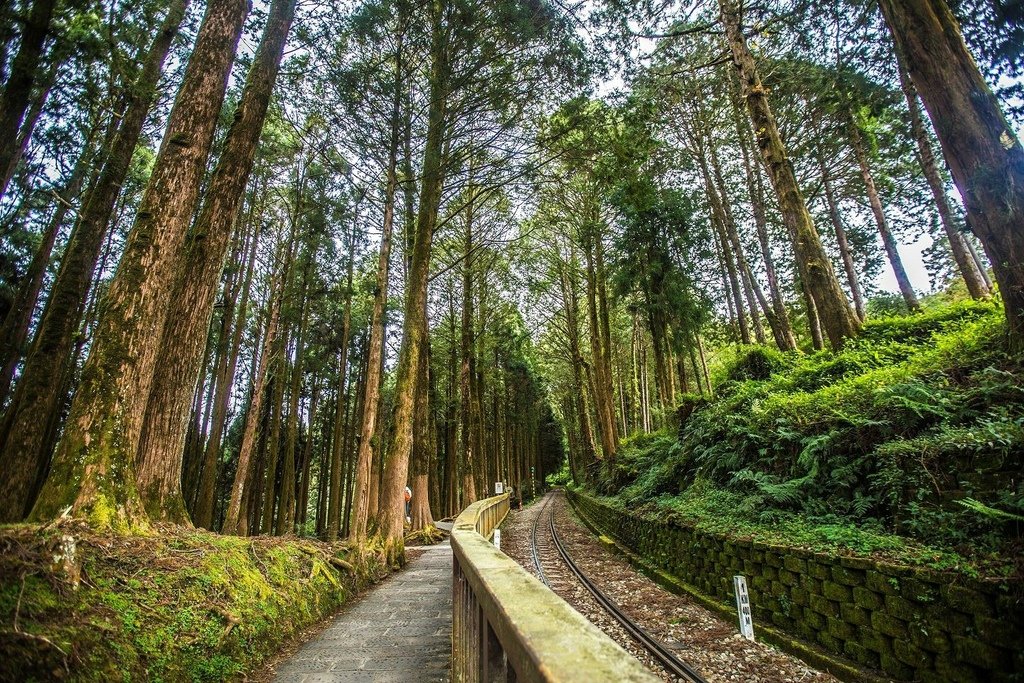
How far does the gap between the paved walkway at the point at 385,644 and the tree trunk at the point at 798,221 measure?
8950 millimetres

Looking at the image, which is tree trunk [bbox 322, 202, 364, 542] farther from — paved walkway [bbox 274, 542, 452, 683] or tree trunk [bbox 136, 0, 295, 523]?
paved walkway [bbox 274, 542, 452, 683]

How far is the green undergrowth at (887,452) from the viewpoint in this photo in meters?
3.88

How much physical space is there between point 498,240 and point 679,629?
12.4 meters

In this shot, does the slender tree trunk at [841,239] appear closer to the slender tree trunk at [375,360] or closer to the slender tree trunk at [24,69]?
the slender tree trunk at [375,360]

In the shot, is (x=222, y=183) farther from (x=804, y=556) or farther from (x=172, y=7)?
(x=804, y=556)

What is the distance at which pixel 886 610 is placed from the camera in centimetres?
387

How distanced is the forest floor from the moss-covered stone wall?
0.40 m

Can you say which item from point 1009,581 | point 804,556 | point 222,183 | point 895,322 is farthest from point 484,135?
point 1009,581

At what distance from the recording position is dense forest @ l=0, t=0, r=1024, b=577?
4723mm

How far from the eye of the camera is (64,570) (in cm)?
281

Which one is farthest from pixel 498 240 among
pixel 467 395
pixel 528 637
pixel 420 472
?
pixel 528 637

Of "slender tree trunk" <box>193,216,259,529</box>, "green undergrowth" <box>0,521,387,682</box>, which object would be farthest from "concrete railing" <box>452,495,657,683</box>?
"slender tree trunk" <box>193,216,259,529</box>

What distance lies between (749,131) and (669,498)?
14.1 metres

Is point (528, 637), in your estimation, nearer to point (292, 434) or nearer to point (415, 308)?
point (415, 308)
